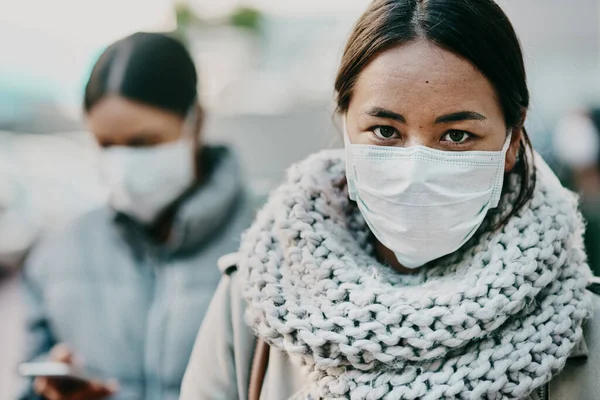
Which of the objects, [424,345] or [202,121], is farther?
[202,121]

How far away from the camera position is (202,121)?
281cm

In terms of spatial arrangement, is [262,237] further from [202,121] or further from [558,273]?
[202,121]

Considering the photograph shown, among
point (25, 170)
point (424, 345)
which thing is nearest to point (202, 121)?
point (424, 345)

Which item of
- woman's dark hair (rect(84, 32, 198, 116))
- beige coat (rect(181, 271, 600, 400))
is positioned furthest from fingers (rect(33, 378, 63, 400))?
woman's dark hair (rect(84, 32, 198, 116))

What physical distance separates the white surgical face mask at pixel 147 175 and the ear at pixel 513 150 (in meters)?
1.37

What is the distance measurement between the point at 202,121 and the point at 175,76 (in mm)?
210

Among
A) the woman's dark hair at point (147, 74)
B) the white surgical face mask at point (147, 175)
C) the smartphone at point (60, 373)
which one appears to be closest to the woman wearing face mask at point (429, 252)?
the smartphone at point (60, 373)

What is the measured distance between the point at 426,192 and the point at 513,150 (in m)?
0.27

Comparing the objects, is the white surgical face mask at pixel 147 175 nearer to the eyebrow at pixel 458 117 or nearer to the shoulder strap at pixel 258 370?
the shoulder strap at pixel 258 370

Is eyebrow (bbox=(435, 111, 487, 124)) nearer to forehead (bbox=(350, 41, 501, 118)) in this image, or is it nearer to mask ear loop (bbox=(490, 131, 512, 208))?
forehead (bbox=(350, 41, 501, 118))

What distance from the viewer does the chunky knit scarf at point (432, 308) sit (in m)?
1.47

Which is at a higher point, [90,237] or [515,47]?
[515,47]

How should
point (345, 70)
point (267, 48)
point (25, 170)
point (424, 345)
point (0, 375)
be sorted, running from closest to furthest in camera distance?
point (424, 345), point (345, 70), point (0, 375), point (25, 170), point (267, 48)

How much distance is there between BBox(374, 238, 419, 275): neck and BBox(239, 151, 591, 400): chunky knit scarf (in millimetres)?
72
